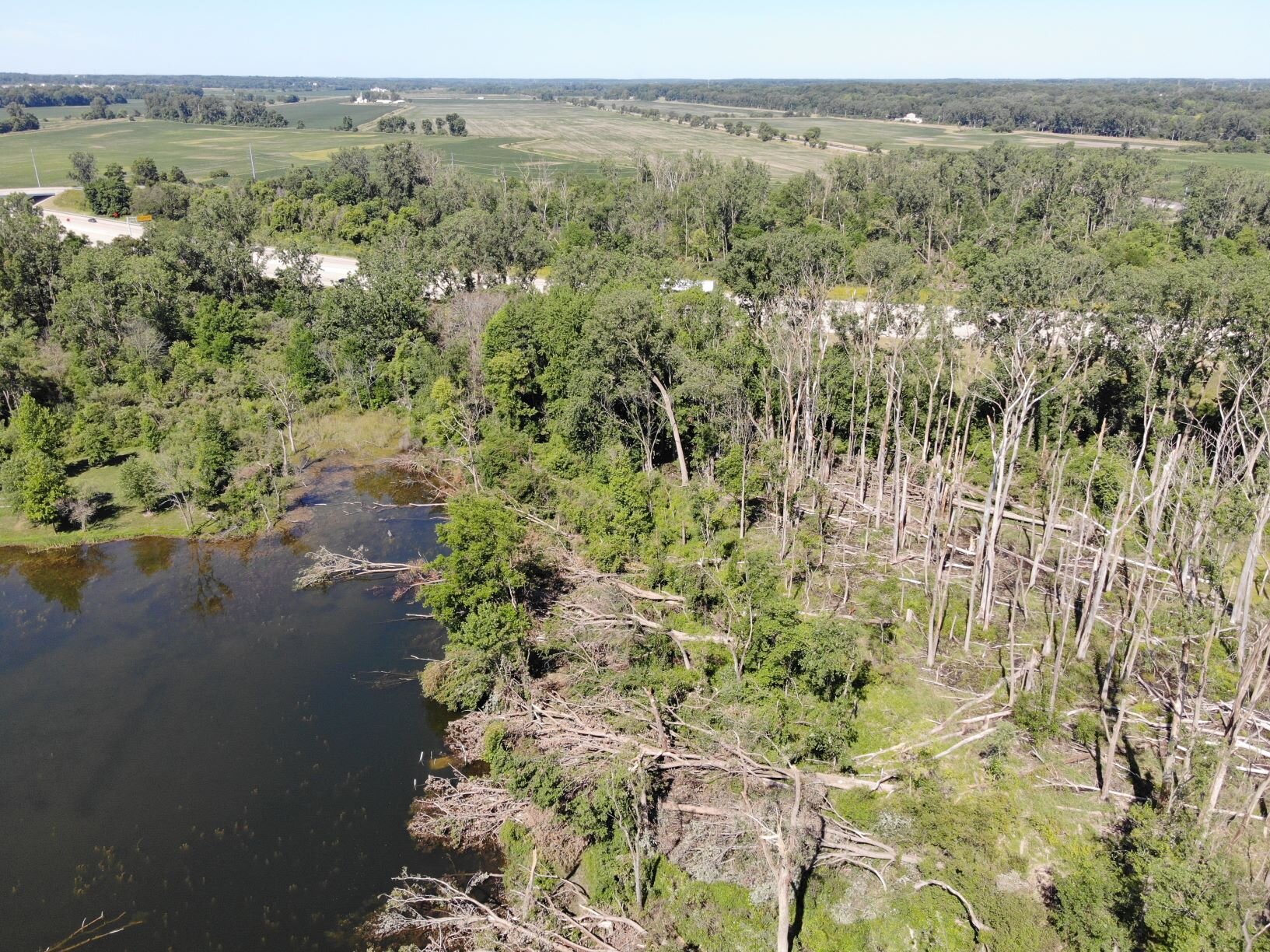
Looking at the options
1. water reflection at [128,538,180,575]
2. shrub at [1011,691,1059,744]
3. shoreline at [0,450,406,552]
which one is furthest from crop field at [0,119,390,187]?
shrub at [1011,691,1059,744]

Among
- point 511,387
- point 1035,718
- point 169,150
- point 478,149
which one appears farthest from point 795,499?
point 169,150

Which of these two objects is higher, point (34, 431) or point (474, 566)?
point (34, 431)

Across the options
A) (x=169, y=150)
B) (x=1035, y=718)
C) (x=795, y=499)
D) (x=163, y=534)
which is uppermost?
(x=169, y=150)

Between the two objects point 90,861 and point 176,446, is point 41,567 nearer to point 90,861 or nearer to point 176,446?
point 176,446

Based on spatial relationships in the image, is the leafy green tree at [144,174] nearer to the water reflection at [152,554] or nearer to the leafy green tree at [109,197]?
the leafy green tree at [109,197]

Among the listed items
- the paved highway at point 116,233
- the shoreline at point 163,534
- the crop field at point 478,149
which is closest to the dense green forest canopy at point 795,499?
the shoreline at point 163,534

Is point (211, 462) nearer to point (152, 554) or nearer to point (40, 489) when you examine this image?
point (152, 554)
